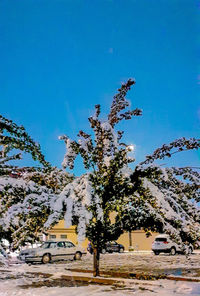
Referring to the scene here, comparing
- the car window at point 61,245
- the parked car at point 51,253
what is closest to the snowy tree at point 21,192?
the parked car at point 51,253

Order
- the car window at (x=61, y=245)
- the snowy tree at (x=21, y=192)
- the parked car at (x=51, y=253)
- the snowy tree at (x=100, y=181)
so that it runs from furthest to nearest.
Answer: the car window at (x=61, y=245) < the parked car at (x=51, y=253) < the snowy tree at (x=100, y=181) < the snowy tree at (x=21, y=192)

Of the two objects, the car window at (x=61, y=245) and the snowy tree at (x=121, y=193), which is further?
the car window at (x=61, y=245)

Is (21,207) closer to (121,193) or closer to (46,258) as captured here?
(121,193)

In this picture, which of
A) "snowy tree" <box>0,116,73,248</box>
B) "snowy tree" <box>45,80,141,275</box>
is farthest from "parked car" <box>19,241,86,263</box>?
"snowy tree" <box>0,116,73,248</box>

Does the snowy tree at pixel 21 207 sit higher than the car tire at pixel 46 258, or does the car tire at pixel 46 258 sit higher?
the snowy tree at pixel 21 207

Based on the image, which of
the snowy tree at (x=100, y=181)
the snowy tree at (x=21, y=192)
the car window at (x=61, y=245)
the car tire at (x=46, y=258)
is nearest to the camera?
the snowy tree at (x=21, y=192)

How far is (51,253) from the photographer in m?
18.7

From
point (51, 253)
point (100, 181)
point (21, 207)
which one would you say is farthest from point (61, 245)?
point (21, 207)

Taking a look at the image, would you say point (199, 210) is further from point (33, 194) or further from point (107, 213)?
point (33, 194)

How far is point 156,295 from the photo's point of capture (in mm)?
6840

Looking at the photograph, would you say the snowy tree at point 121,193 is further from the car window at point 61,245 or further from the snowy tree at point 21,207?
the car window at point 61,245

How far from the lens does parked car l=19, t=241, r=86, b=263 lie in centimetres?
1800

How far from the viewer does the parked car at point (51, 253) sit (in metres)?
18.0

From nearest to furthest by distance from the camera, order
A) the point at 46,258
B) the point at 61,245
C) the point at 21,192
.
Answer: the point at 21,192 < the point at 46,258 < the point at 61,245
